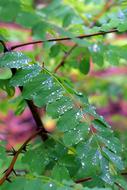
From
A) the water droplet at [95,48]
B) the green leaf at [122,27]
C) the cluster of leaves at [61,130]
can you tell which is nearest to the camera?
the cluster of leaves at [61,130]

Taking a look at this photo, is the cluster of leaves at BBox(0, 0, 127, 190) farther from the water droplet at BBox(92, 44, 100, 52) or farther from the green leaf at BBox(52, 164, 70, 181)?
the water droplet at BBox(92, 44, 100, 52)

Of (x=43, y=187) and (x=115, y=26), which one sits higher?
(x=115, y=26)

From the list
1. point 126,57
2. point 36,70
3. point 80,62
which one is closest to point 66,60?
point 80,62

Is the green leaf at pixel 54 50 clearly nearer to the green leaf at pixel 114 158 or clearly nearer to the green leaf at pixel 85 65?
the green leaf at pixel 85 65

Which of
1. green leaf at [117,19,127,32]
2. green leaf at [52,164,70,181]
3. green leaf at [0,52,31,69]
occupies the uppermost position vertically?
green leaf at [117,19,127,32]

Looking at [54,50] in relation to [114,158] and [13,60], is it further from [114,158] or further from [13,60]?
[114,158]

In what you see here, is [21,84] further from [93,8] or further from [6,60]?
[93,8]

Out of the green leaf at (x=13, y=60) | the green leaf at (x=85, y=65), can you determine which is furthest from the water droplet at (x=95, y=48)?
the green leaf at (x=13, y=60)

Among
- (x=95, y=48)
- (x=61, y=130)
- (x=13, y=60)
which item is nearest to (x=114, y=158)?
(x=61, y=130)

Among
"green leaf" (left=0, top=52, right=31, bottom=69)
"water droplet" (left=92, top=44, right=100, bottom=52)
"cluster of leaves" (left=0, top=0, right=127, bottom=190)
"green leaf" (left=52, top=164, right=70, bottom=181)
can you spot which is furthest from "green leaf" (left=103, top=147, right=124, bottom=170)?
"water droplet" (left=92, top=44, right=100, bottom=52)

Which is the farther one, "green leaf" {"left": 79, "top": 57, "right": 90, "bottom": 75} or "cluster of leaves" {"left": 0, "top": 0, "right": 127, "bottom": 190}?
"green leaf" {"left": 79, "top": 57, "right": 90, "bottom": 75}

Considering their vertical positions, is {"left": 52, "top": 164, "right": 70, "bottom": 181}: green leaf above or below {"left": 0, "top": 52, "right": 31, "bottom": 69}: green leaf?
below
